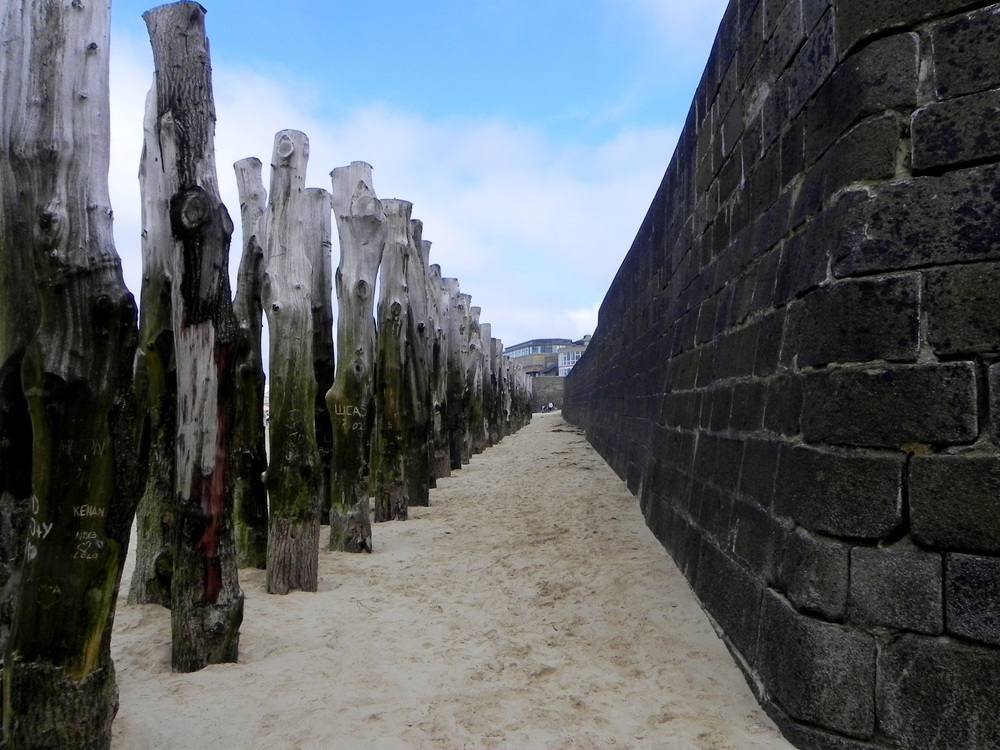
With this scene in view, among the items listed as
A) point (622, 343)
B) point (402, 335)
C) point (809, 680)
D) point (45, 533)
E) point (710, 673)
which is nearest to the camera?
point (45, 533)

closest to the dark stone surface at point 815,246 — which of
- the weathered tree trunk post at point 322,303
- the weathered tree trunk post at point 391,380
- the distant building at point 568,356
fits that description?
the weathered tree trunk post at point 322,303

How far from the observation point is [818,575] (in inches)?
106

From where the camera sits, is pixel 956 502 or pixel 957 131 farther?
pixel 957 131

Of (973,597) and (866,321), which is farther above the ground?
(866,321)

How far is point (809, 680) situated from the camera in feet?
8.60

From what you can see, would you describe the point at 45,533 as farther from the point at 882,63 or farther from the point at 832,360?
the point at 882,63

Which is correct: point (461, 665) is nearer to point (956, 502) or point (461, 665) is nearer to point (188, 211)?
point (956, 502)

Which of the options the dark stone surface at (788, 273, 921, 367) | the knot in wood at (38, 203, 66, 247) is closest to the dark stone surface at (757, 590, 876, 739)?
the dark stone surface at (788, 273, 921, 367)

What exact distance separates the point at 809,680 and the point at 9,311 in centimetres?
317

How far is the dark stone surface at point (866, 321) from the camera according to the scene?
8.45 ft

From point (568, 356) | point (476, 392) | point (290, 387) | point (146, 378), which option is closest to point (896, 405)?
point (290, 387)

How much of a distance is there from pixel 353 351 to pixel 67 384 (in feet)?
12.6

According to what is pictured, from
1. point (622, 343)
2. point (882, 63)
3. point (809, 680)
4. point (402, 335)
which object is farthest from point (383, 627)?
point (622, 343)

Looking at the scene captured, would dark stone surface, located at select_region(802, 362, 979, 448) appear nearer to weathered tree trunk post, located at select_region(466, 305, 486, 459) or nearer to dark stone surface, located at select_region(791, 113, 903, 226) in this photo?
dark stone surface, located at select_region(791, 113, 903, 226)
